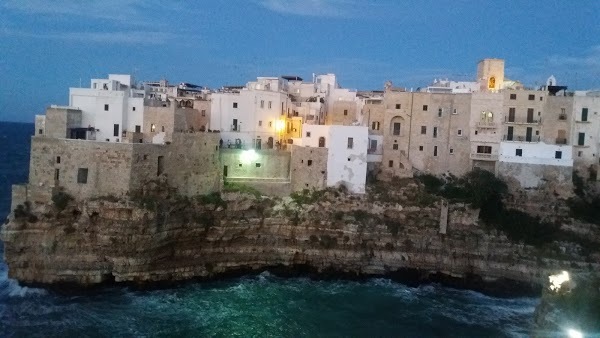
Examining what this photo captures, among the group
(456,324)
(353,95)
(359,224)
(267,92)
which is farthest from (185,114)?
(456,324)

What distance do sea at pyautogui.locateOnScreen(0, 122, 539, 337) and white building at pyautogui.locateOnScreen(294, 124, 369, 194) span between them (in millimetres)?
6973

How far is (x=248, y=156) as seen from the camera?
36938 mm

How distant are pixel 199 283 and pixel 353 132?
43.8 feet

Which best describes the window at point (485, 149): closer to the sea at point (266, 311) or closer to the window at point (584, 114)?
the window at point (584, 114)

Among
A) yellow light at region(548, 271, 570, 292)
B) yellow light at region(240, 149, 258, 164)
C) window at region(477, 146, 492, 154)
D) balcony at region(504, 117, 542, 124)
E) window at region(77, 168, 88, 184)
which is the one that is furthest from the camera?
window at region(477, 146, 492, 154)

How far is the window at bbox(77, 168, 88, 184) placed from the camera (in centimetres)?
3103

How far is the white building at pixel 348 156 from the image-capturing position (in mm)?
36219

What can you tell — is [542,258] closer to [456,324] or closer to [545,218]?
[545,218]

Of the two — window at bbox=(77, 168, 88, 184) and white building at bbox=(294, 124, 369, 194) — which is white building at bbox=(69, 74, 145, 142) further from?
white building at bbox=(294, 124, 369, 194)

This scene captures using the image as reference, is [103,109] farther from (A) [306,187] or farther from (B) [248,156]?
(A) [306,187]

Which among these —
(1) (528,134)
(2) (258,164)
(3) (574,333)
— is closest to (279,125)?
(2) (258,164)

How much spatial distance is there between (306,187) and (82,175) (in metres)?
13.4

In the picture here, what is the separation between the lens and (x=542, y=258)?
1270 inches

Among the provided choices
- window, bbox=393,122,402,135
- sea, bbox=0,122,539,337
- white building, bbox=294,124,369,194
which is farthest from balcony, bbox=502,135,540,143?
sea, bbox=0,122,539,337
